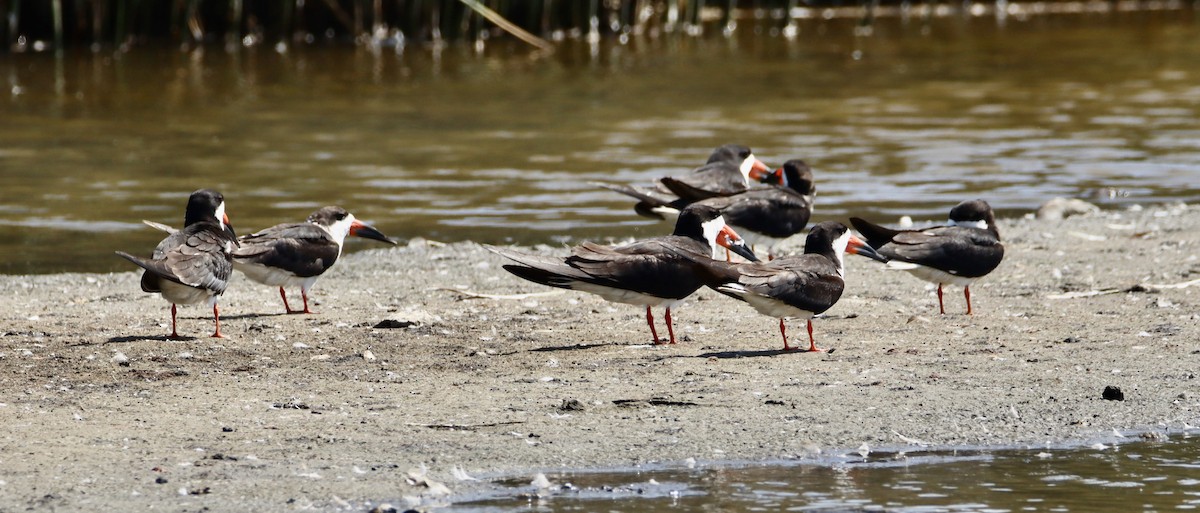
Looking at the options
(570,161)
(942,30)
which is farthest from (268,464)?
(942,30)

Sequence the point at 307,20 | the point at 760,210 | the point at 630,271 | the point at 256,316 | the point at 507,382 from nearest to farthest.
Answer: the point at 507,382, the point at 630,271, the point at 256,316, the point at 760,210, the point at 307,20

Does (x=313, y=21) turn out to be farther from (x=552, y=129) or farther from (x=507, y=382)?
(x=507, y=382)

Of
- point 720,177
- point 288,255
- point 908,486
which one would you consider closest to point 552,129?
point 720,177

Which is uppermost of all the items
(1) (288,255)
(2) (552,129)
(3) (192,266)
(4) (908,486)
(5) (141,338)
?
(3) (192,266)

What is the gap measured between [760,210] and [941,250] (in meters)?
2.15

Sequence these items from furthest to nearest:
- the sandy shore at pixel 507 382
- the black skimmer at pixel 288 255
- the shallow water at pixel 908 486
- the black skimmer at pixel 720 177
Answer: the black skimmer at pixel 720 177 < the black skimmer at pixel 288 255 < the sandy shore at pixel 507 382 < the shallow water at pixel 908 486

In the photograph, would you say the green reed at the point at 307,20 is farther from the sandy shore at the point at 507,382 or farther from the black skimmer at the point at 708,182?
the sandy shore at the point at 507,382

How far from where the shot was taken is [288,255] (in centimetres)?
973

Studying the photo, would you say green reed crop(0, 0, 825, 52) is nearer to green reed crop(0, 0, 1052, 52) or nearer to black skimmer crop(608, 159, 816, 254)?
green reed crop(0, 0, 1052, 52)

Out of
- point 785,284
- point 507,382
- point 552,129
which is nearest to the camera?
point 507,382

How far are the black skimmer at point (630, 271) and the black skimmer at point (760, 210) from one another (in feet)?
7.61

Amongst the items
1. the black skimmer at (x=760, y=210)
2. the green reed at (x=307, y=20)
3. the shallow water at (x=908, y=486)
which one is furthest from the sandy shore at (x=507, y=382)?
the green reed at (x=307, y=20)

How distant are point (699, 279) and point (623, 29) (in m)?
21.3

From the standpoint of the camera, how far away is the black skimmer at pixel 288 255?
9.66 meters
